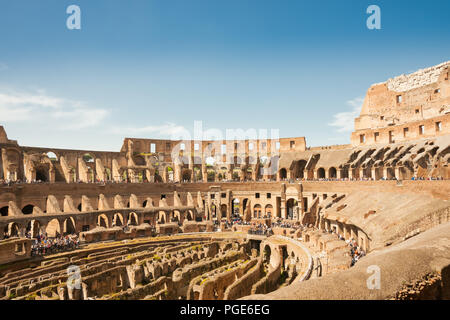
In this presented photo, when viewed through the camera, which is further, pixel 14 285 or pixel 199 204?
pixel 199 204

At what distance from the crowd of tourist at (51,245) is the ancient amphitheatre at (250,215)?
0.73 ft

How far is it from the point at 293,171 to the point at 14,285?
40655mm

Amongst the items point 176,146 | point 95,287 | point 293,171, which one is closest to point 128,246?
point 95,287

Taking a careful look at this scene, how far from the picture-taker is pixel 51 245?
2862cm

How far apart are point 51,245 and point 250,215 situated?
26.2 metres

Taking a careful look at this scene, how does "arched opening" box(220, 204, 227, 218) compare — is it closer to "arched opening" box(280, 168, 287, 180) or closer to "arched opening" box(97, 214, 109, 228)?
"arched opening" box(280, 168, 287, 180)

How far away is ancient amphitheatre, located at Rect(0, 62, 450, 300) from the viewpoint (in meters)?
18.1

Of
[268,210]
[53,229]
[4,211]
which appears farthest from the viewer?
[268,210]

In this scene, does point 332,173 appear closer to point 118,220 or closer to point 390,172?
point 390,172

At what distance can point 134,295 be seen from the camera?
1838cm

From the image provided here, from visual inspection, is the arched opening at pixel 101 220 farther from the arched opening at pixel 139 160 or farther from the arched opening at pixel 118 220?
the arched opening at pixel 139 160

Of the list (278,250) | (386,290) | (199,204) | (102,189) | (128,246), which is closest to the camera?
(386,290)

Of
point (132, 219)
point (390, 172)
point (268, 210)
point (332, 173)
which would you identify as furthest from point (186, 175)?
point (390, 172)
